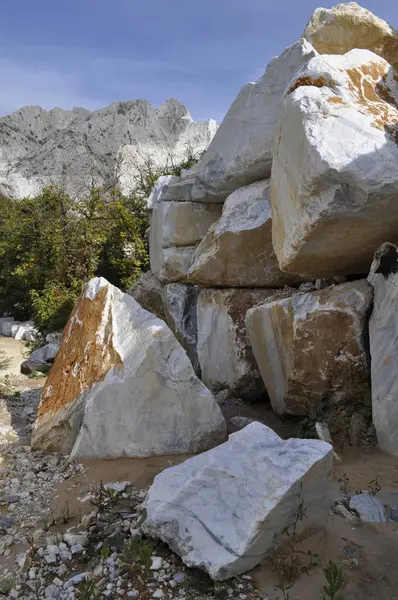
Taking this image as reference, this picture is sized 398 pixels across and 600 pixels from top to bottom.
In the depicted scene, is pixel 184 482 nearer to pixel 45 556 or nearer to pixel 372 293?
pixel 45 556

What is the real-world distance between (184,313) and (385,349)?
3749 mm

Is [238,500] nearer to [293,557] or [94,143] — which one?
[293,557]

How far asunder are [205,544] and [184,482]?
38 centimetres

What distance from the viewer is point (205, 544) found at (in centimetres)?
241

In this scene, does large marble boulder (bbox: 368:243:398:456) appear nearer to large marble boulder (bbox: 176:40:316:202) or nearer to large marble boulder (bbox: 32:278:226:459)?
large marble boulder (bbox: 32:278:226:459)

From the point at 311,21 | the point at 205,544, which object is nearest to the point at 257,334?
the point at 205,544

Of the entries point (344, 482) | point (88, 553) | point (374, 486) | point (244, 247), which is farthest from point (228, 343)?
point (88, 553)

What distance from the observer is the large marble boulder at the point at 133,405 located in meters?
4.06

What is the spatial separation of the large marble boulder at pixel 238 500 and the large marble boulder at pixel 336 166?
1.76m

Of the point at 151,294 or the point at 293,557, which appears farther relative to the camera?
the point at 151,294

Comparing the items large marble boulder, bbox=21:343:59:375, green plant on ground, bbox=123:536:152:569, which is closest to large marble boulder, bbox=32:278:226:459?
green plant on ground, bbox=123:536:152:569

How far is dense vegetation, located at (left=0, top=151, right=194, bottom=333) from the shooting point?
10.9 meters

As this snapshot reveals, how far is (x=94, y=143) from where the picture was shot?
25000mm

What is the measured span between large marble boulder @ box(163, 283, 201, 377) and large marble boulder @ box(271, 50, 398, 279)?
2.67 meters
